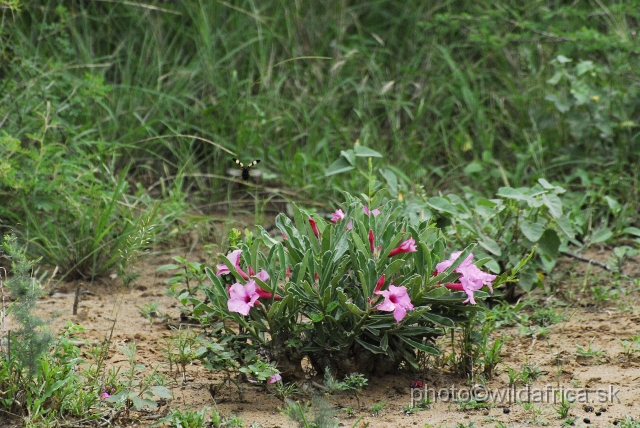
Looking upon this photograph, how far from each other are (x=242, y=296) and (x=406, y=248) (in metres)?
0.55

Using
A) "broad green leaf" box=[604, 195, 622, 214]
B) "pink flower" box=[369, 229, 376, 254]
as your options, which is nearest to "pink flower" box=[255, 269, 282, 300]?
"pink flower" box=[369, 229, 376, 254]

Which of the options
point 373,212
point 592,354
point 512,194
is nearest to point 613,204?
point 512,194

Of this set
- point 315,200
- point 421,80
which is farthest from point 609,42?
point 315,200

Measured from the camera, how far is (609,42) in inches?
185

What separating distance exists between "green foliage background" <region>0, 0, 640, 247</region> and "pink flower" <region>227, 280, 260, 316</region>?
1.65 metres

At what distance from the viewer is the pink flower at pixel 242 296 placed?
253 centimetres

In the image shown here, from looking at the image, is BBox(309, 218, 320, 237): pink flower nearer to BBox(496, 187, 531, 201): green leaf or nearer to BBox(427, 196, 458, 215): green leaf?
BBox(427, 196, 458, 215): green leaf

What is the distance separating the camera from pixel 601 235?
397 centimetres

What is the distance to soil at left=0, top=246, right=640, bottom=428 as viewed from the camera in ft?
8.41

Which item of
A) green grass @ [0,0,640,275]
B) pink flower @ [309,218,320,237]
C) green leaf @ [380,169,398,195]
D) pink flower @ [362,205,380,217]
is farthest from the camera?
green grass @ [0,0,640,275]

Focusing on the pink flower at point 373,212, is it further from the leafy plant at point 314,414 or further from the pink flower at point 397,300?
the leafy plant at point 314,414

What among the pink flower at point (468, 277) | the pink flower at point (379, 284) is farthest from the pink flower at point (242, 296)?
the pink flower at point (468, 277)

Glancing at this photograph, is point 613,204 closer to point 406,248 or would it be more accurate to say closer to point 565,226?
point 565,226

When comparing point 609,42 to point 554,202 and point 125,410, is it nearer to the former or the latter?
point 554,202
